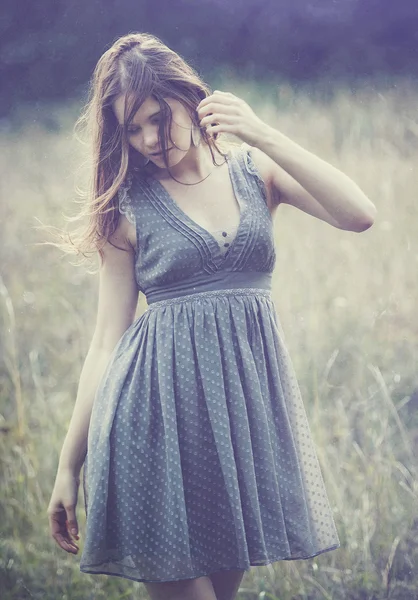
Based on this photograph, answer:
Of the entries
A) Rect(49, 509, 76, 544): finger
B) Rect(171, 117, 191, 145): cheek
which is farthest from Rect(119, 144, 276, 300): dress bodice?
Rect(49, 509, 76, 544): finger

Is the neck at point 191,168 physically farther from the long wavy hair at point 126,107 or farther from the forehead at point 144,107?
the forehead at point 144,107

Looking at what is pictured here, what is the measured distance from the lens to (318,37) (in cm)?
202

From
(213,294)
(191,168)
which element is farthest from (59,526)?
(191,168)

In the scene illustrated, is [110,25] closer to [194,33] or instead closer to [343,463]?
[194,33]

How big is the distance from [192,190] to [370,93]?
65cm

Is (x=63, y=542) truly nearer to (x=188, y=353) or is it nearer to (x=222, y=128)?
(x=188, y=353)

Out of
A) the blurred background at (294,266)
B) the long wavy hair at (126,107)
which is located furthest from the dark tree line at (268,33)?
the long wavy hair at (126,107)

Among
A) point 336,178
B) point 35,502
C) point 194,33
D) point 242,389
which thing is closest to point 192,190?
point 336,178

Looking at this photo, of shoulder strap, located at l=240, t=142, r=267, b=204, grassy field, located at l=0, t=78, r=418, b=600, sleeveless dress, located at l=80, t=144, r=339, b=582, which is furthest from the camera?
grassy field, located at l=0, t=78, r=418, b=600

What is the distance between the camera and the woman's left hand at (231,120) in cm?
154

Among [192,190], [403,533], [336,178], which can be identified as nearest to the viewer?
[336,178]

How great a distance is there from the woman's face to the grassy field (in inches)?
17.2

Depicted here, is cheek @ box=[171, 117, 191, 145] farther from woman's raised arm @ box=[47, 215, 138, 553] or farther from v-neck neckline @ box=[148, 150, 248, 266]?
woman's raised arm @ box=[47, 215, 138, 553]

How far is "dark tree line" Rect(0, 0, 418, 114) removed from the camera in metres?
2.02
